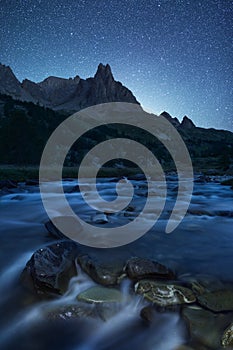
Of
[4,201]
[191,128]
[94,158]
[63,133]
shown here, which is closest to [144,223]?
[4,201]

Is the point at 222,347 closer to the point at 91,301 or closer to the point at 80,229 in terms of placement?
the point at 91,301

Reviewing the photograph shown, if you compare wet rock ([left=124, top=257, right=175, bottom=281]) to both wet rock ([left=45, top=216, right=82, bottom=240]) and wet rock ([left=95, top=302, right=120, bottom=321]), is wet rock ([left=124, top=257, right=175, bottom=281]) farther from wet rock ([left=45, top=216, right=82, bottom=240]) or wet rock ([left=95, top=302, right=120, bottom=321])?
wet rock ([left=45, top=216, right=82, bottom=240])

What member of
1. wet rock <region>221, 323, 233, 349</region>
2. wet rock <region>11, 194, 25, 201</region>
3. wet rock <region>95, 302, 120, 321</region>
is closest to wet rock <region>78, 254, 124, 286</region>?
wet rock <region>95, 302, 120, 321</region>

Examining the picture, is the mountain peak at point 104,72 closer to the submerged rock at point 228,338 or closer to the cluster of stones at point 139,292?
the cluster of stones at point 139,292

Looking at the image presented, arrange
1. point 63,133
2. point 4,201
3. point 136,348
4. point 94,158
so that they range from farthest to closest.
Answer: point 63,133 → point 94,158 → point 4,201 → point 136,348

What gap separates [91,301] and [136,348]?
2.59ft

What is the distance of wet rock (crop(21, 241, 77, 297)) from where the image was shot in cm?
338

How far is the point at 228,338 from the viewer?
96.5 inches

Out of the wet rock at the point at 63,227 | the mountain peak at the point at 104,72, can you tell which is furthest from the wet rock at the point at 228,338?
the mountain peak at the point at 104,72

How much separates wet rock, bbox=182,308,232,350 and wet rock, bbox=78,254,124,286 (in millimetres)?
1154

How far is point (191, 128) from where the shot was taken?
185125mm

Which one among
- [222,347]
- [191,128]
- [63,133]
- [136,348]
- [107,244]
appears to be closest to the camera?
[222,347]

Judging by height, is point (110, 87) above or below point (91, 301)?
above

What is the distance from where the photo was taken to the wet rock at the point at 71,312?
2936 millimetres
